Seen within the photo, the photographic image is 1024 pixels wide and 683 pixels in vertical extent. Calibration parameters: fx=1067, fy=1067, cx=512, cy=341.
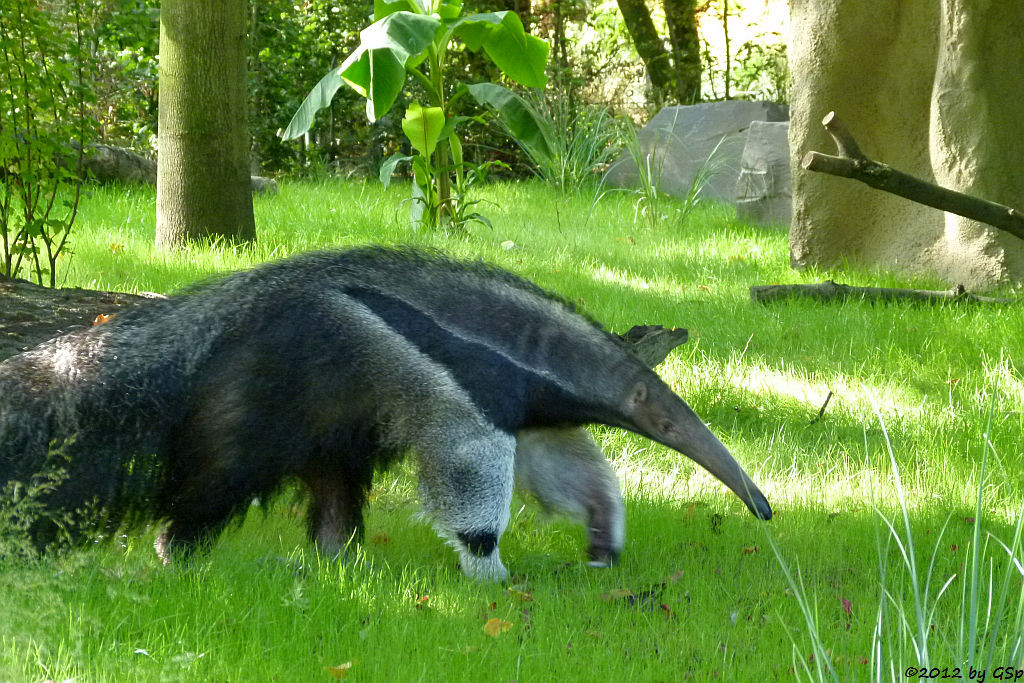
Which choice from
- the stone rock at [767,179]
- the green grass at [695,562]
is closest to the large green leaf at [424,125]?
the green grass at [695,562]

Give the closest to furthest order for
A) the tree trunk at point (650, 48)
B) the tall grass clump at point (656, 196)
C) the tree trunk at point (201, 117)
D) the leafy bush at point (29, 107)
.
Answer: the leafy bush at point (29, 107)
the tree trunk at point (201, 117)
the tall grass clump at point (656, 196)
the tree trunk at point (650, 48)

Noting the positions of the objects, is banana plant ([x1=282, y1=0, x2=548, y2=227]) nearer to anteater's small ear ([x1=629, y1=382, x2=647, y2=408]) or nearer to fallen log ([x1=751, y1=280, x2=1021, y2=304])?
fallen log ([x1=751, y1=280, x2=1021, y2=304])

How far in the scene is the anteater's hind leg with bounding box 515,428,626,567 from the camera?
4.17m

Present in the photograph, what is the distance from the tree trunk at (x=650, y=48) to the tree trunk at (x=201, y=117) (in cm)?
1188

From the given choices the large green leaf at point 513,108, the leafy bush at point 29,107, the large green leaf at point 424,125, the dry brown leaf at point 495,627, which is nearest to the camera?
the dry brown leaf at point 495,627

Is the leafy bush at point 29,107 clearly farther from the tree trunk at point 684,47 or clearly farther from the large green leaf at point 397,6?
the tree trunk at point 684,47

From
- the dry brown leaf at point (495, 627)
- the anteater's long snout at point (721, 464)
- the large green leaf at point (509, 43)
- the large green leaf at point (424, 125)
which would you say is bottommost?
the dry brown leaf at point (495, 627)

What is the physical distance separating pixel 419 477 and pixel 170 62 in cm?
533

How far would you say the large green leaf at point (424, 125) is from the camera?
9961mm

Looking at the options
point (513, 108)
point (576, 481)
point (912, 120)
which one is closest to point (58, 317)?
point (576, 481)

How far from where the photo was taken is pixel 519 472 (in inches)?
173

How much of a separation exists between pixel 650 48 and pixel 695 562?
1620 centimetres

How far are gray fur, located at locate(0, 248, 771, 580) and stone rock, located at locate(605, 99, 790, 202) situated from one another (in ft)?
35.8

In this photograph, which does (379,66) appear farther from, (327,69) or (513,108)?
(327,69)
